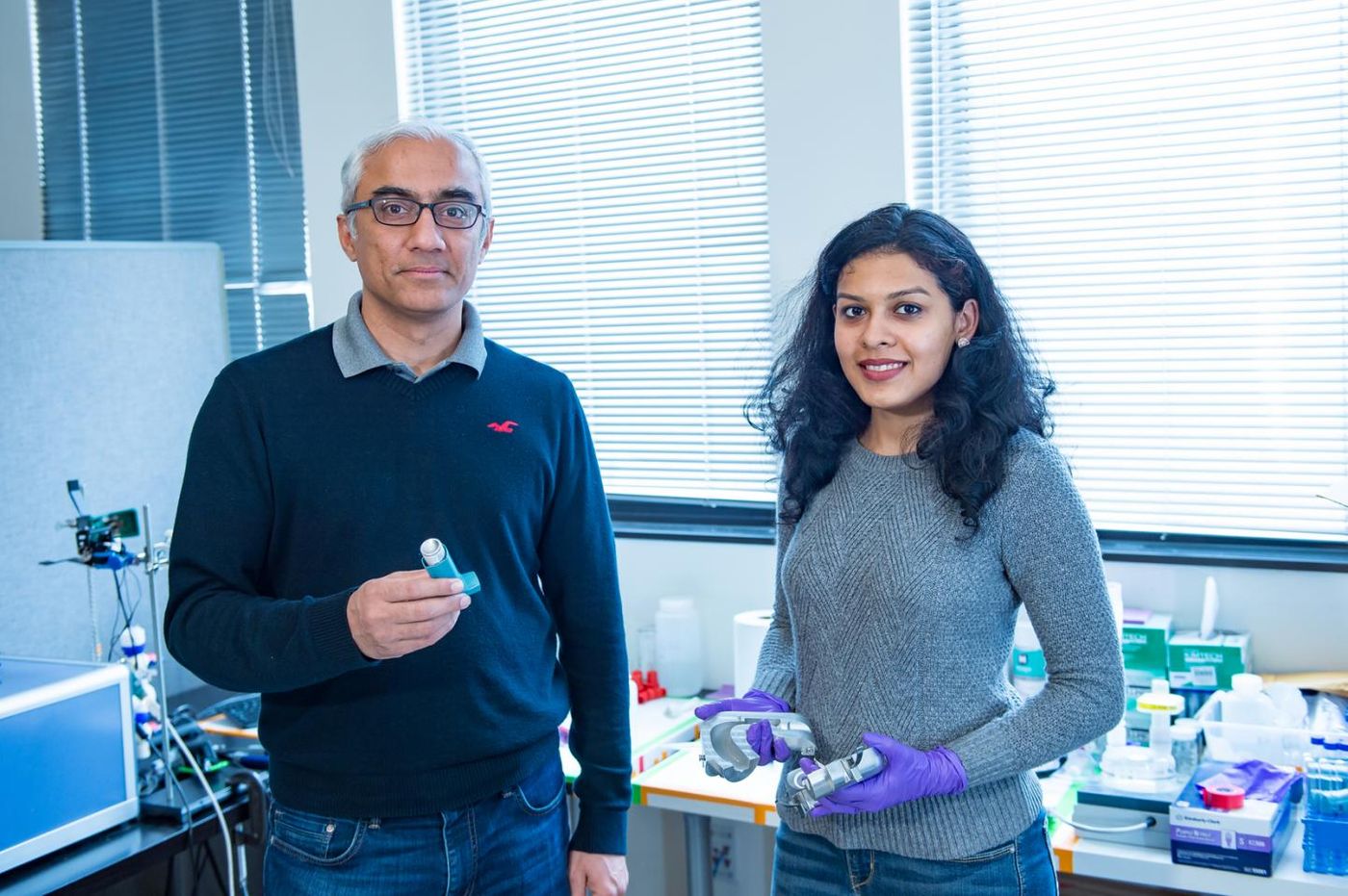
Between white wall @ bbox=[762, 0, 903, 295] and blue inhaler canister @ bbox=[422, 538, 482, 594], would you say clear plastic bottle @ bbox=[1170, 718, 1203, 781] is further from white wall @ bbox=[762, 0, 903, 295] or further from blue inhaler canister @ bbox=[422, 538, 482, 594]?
blue inhaler canister @ bbox=[422, 538, 482, 594]

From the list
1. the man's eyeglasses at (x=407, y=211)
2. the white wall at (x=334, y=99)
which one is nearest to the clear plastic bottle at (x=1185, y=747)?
the man's eyeglasses at (x=407, y=211)

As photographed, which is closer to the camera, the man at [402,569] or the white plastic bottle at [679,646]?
the man at [402,569]

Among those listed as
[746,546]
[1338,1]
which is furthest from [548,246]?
[1338,1]

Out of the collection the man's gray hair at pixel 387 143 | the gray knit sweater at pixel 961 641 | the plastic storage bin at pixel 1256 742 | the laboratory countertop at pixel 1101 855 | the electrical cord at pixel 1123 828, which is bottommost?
the laboratory countertop at pixel 1101 855

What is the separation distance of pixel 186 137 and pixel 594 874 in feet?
9.39

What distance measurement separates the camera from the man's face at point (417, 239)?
1534 millimetres

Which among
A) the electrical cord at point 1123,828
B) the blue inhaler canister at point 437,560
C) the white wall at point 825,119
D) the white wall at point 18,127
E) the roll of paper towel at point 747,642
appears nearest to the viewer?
the blue inhaler canister at point 437,560

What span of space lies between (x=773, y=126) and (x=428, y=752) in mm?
1656

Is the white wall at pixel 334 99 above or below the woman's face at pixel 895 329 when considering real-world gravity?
above

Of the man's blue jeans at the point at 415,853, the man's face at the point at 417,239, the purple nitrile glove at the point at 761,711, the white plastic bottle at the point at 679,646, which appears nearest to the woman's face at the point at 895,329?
the purple nitrile glove at the point at 761,711

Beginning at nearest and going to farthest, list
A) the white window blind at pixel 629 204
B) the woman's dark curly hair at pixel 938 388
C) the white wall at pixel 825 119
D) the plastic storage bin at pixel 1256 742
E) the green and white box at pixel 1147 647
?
the woman's dark curly hair at pixel 938 388 < the plastic storage bin at pixel 1256 742 < the green and white box at pixel 1147 647 < the white wall at pixel 825 119 < the white window blind at pixel 629 204

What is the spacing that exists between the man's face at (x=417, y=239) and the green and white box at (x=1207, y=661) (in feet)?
4.90

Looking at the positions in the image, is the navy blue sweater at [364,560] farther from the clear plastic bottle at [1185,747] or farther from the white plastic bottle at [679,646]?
the white plastic bottle at [679,646]

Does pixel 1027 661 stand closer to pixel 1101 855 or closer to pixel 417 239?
pixel 1101 855
